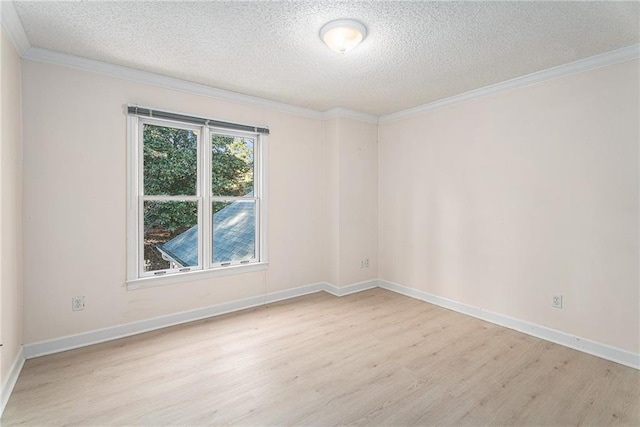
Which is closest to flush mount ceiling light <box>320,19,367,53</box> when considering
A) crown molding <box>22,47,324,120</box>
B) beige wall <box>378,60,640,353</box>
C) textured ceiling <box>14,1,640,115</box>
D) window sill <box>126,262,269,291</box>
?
textured ceiling <box>14,1,640,115</box>

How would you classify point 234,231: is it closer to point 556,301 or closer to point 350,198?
point 350,198

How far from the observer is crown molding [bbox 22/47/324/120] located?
105 inches

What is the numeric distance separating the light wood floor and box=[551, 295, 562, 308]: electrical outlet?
1.19 feet

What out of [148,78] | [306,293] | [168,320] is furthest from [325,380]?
[148,78]

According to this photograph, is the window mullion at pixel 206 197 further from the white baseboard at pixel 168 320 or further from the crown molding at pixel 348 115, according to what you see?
the crown molding at pixel 348 115

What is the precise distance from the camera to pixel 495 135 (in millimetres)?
3408

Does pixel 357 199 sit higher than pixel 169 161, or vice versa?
pixel 169 161

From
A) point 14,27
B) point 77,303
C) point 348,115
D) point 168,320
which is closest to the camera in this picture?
point 14,27

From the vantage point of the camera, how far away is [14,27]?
2207 millimetres

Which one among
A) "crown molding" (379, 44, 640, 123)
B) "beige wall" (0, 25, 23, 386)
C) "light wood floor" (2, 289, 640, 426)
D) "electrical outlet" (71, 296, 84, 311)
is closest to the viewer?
"light wood floor" (2, 289, 640, 426)

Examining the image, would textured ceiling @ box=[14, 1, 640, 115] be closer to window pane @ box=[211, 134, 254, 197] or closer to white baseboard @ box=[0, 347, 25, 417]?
window pane @ box=[211, 134, 254, 197]

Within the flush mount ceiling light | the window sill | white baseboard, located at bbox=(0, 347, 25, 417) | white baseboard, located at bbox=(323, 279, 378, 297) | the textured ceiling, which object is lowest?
white baseboard, located at bbox=(0, 347, 25, 417)

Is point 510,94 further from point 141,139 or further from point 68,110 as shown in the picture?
point 68,110

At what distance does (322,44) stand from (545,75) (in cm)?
213
